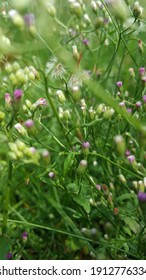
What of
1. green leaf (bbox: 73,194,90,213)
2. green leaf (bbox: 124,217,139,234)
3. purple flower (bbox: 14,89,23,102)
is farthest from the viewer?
green leaf (bbox: 124,217,139,234)

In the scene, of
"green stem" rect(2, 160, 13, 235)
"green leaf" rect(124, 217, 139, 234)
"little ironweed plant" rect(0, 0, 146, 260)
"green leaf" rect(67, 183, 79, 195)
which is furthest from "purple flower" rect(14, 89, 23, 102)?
"green leaf" rect(124, 217, 139, 234)

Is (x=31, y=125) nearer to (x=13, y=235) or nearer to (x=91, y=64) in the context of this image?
(x=13, y=235)

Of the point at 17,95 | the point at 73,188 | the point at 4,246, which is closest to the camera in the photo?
the point at 17,95

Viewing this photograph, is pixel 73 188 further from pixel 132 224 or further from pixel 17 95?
pixel 17 95

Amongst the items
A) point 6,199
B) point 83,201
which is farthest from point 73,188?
point 6,199

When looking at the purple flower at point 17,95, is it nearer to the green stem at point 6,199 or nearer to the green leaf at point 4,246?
the green stem at point 6,199

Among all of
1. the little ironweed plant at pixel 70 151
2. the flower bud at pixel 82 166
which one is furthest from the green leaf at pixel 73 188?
the flower bud at pixel 82 166

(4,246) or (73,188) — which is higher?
(73,188)

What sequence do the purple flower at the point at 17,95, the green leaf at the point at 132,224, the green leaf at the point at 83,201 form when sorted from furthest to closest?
the green leaf at the point at 132,224, the green leaf at the point at 83,201, the purple flower at the point at 17,95

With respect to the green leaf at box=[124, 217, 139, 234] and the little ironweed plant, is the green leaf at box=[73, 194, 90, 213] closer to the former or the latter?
the little ironweed plant

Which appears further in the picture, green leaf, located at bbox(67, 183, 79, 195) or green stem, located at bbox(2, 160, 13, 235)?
green leaf, located at bbox(67, 183, 79, 195)

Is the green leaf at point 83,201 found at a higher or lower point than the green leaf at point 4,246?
higher

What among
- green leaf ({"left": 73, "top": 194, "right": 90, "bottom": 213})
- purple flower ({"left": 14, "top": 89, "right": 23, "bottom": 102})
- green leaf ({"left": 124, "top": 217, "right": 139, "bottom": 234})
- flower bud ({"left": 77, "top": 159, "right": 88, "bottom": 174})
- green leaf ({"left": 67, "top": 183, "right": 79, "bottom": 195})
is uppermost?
purple flower ({"left": 14, "top": 89, "right": 23, "bottom": 102})
